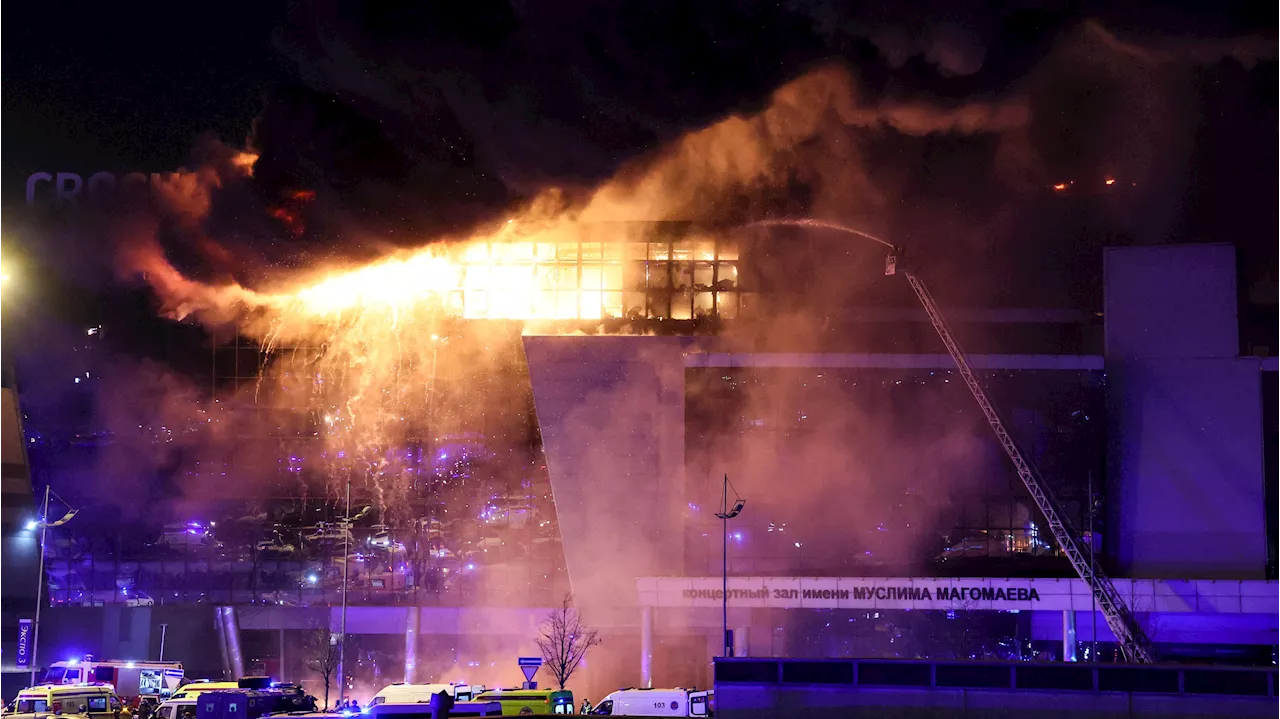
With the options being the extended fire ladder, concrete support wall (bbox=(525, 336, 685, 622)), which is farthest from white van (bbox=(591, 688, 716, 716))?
the extended fire ladder

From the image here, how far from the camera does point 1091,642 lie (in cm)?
6022

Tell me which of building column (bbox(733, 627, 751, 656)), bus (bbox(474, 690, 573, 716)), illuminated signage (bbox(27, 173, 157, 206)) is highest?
illuminated signage (bbox(27, 173, 157, 206))

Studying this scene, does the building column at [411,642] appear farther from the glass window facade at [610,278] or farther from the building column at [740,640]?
the building column at [740,640]

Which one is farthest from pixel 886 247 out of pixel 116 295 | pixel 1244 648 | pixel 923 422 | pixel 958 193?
pixel 116 295

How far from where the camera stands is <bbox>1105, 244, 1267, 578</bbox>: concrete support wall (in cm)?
6178

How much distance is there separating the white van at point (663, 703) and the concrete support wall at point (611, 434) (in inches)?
633

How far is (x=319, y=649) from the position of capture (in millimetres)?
66750

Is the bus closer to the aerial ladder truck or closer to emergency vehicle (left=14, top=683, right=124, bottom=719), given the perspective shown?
emergency vehicle (left=14, top=683, right=124, bottom=719)

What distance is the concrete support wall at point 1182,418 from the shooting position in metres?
61.8

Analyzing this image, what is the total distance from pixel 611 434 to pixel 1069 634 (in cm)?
2368

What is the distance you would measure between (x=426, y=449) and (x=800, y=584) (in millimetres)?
21478

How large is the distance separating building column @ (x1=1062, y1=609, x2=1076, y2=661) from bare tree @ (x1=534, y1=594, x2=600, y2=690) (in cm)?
2206

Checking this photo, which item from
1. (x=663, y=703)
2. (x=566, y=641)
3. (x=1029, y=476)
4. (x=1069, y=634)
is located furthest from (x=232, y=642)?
(x=1069, y=634)

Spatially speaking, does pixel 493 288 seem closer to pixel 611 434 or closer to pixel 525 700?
pixel 611 434
